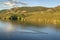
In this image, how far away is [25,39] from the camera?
37.8 meters

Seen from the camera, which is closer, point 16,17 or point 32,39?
point 32,39

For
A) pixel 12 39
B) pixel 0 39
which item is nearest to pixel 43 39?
pixel 12 39

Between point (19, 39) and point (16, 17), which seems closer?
point (19, 39)

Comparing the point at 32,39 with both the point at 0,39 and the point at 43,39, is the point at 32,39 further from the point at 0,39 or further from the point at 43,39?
the point at 0,39

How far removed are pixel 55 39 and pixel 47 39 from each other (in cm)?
177

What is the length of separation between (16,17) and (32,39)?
369 feet

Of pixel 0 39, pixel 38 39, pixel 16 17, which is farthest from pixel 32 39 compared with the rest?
pixel 16 17

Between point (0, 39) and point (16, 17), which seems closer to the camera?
point (0, 39)

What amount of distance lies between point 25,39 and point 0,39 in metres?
5.03

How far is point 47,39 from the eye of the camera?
38625mm

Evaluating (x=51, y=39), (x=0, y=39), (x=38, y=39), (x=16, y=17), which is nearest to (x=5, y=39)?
(x=0, y=39)

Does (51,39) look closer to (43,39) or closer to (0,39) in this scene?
(43,39)

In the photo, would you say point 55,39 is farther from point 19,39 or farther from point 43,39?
point 19,39

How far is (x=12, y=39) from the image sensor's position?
1474 inches
